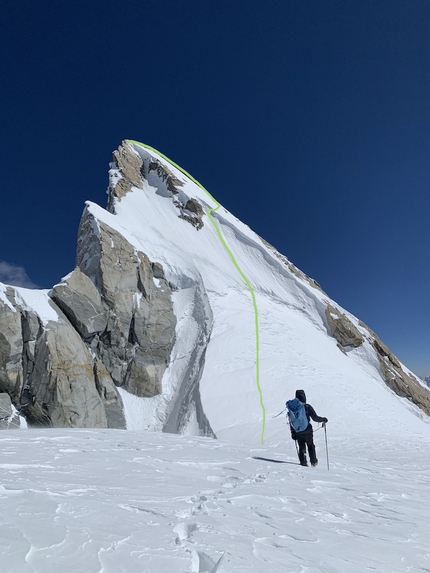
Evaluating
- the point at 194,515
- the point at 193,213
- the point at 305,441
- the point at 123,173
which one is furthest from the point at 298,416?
the point at 123,173

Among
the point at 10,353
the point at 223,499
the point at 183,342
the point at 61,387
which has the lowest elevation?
the point at 61,387

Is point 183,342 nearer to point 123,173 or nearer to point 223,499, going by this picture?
point 223,499

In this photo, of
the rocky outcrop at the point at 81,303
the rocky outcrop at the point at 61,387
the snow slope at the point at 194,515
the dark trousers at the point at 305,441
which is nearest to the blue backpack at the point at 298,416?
the dark trousers at the point at 305,441

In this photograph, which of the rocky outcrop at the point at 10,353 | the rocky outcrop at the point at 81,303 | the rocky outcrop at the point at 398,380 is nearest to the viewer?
the rocky outcrop at the point at 10,353

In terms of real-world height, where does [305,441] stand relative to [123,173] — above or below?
below

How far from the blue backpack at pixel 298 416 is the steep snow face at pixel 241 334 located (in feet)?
19.9

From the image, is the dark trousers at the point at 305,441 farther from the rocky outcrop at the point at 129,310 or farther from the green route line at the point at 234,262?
the rocky outcrop at the point at 129,310

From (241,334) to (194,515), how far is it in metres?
17.2

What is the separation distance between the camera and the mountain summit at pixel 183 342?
16.7m

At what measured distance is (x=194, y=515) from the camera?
11.7ft

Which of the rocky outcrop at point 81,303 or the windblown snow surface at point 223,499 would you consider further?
the rocky outcrop at point 81,303

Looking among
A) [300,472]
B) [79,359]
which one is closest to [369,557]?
[300,472]

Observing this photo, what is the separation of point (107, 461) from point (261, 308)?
62.4 ft

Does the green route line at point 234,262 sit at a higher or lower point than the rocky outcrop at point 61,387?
higher
